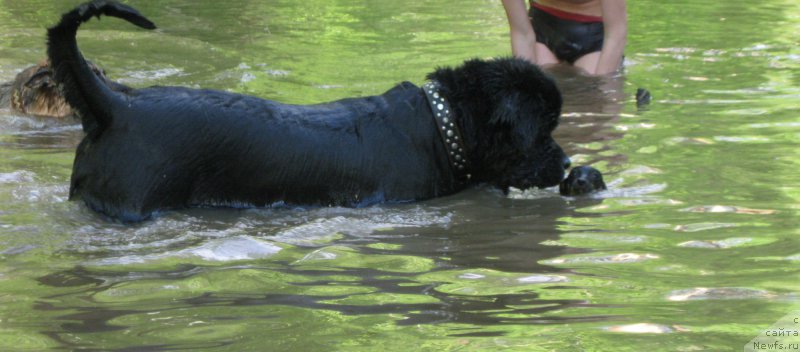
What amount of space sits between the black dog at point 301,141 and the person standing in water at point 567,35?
356cm

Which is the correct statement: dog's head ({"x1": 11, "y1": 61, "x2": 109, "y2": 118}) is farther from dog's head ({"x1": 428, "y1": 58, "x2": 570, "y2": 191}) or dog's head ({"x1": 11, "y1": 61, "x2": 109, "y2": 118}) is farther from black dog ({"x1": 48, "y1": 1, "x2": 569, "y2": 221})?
dog's head ({"x1": 428, "y1": 58, "x2": 570, "y2": 191})

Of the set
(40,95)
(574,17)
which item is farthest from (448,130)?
(574,17)

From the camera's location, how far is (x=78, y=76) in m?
5.28

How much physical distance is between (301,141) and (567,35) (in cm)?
501

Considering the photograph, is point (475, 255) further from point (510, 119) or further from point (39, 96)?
point (39, 96)

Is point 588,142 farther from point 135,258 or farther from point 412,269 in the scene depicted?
point 135,258

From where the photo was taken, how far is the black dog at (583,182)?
6.01m

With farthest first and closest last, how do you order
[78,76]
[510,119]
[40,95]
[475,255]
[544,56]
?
[544,56], [40,95], [510,119], [78,76], [475,255]

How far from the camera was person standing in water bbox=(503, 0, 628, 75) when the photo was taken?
9539 mm

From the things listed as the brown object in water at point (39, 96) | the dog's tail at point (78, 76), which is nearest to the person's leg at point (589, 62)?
the brown object in water at point (39, 96)

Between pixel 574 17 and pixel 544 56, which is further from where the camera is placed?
pixel 544 56

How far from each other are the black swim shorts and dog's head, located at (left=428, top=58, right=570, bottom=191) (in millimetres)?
4016

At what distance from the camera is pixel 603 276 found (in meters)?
4.45

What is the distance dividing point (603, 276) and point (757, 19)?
10.3 meters
